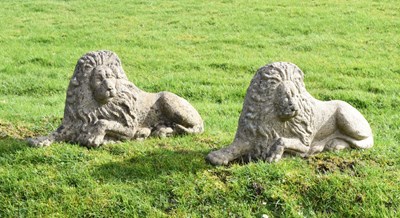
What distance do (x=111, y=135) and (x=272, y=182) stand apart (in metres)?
2.39

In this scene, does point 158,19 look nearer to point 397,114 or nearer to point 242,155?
point 397,114

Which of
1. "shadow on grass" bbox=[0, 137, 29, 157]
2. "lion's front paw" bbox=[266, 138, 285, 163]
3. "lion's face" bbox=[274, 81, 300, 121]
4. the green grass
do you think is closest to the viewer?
the green grass

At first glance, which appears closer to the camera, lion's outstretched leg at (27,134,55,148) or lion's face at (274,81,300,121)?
lion's face at (274,81,300,121)

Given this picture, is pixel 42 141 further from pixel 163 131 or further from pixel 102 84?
pixel 163 131

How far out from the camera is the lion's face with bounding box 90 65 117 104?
22.8 feet

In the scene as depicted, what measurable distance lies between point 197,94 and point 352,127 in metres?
4.90

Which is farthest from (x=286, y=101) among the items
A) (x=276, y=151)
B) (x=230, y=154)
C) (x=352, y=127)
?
(x=352, y=127)

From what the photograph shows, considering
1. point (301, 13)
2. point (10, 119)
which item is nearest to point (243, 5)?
point (301, 13)

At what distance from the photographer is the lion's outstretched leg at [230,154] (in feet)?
20.8

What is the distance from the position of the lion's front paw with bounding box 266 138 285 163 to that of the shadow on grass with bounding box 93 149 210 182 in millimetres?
757

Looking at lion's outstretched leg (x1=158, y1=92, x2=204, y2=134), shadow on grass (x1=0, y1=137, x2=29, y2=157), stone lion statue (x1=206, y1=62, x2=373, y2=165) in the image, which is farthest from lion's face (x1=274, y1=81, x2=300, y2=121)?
shadow on grass (x1=0, y1=137, x2=29, y2=157)

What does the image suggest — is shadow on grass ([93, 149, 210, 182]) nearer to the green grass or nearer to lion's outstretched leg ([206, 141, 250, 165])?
the green grass

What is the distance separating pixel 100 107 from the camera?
7.12 meters

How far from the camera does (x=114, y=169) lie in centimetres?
659
